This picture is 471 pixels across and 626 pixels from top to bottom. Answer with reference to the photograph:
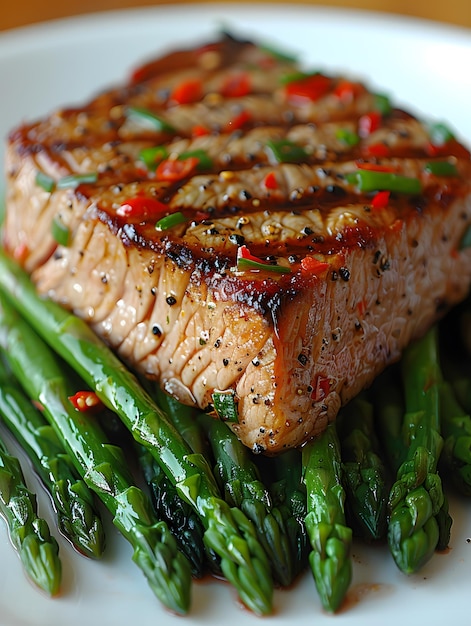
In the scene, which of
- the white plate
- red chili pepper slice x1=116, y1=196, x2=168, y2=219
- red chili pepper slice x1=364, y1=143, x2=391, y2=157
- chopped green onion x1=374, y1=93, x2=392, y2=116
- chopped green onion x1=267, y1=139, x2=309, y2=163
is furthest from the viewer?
the white plate

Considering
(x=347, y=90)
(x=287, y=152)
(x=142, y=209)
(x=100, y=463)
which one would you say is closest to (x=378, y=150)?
(x=287, y=152)

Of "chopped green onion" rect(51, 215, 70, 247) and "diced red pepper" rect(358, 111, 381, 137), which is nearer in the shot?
"chopped green onion" rect(51, 215, 70, 247)

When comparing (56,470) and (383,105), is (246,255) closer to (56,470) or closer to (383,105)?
(56,470)

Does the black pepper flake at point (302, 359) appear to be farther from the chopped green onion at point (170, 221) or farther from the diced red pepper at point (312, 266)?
the chopped green onion at point (170, 221)

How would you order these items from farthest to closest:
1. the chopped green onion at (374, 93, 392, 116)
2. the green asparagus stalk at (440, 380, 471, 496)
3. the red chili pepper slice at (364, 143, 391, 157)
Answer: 1. the chopped green onion at (374, 93, 392, 116)
2. the red chili pepper slice at (364, 143, 391, 157)
3. the green asparagus stalk at (440, 380, 471, 496)

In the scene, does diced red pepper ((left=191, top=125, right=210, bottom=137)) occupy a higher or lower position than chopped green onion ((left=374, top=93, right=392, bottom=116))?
higher

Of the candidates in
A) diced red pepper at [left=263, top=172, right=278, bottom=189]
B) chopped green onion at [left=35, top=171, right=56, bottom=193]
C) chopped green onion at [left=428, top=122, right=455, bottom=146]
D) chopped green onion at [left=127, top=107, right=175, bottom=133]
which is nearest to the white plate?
chopped green onion at [left=428, top=122, right=455, bottom=146]

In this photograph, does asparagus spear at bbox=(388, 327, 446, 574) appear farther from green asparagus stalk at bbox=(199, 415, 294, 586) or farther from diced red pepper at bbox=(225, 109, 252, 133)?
diced red pepper at bbox=(225, 109, 252, 133)

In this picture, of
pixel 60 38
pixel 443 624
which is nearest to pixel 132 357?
pixel 443 624
